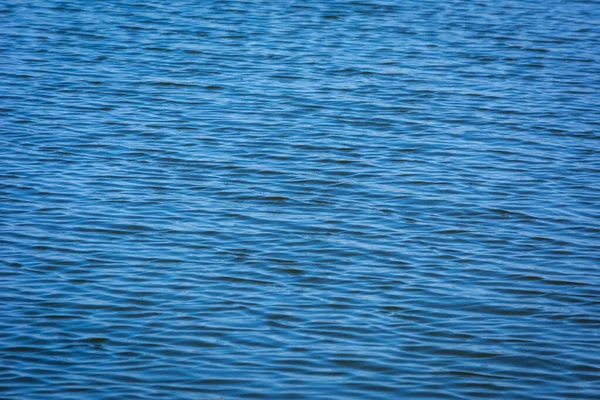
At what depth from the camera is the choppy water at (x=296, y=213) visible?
7.88 metres

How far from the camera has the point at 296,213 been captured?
1101 cm

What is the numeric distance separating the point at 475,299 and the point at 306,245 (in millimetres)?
1964

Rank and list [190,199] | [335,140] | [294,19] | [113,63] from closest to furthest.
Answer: [190,199]
[335,140]
[113,63]
[294,19]

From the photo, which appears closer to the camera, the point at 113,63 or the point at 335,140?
the point at 335,140

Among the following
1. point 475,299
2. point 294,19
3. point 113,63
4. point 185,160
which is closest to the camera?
point 475,299

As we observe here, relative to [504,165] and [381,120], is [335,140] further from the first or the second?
[504,165]

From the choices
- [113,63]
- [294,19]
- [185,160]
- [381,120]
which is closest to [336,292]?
[185,160]

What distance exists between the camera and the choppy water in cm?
788

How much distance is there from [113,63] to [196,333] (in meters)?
9.87

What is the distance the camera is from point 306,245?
33.2 feet

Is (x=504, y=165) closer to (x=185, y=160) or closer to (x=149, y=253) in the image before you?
(x=185, y=160)

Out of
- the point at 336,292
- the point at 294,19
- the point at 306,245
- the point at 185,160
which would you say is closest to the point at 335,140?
the point at 185,160

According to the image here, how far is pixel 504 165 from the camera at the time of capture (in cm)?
1280

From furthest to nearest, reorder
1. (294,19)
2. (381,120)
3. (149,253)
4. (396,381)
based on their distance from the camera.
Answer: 1. (294,19)
2. (381,120)
3. (149,253)
4. (396,381)
